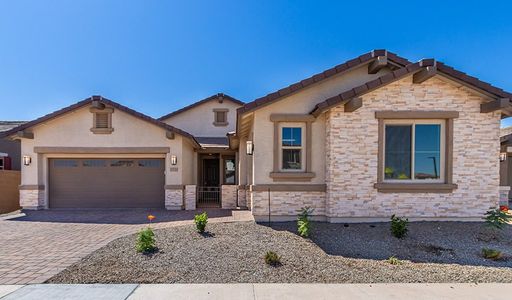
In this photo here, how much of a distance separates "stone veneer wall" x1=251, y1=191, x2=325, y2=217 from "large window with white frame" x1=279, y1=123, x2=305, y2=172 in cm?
82

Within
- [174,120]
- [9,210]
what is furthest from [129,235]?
[174,120]

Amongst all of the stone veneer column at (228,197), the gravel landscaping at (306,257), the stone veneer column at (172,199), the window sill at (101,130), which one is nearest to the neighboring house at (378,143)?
the gravel landscaping at (306,257)

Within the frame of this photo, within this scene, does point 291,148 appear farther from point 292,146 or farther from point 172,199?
point 172,199

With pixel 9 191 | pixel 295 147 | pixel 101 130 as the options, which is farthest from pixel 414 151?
pixel 9 191

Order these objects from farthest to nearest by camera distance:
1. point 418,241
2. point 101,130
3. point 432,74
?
1. point 101,130
2. point 432,74
3. point 418,241

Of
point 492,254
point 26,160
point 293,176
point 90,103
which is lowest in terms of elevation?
point 492,254

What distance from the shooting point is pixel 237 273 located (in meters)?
4.81

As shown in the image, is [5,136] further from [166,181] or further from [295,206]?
[295,206]

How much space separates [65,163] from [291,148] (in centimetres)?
1059

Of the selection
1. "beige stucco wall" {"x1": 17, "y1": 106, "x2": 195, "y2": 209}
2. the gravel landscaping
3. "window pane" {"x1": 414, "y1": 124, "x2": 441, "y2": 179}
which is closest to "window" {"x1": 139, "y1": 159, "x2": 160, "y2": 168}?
"beige stucco wall" {"x1": 17, "y1": 106, "x2": 195, "y2": 209}

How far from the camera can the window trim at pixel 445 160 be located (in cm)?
771

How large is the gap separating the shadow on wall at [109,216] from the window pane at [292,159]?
3.21 meters

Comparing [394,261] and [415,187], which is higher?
[415,187]

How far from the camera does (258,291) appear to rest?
418cm
